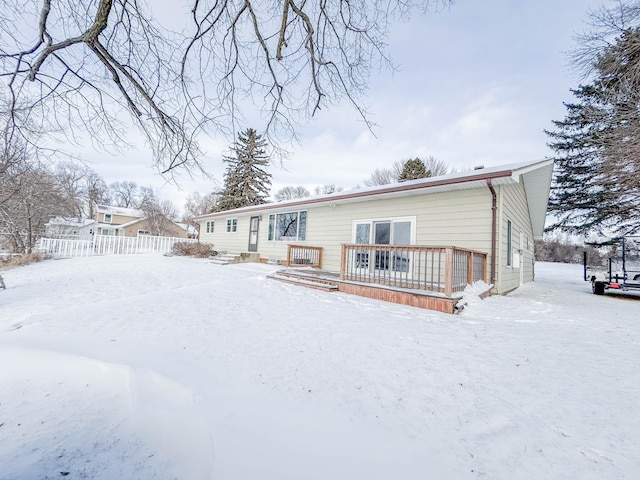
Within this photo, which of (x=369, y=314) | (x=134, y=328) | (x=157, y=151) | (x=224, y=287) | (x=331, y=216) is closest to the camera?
(x=157, y=151)

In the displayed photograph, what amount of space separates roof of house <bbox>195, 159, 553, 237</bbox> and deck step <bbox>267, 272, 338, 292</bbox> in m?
2.94

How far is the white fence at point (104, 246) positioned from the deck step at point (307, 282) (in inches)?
420

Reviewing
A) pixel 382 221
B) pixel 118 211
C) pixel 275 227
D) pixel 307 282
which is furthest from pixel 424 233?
pixel 118 211

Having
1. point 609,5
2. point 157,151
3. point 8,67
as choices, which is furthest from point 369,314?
point 609,5

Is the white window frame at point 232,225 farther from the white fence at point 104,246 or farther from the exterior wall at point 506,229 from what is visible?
the exterior wall at point 506,229

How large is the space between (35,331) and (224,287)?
3.15m

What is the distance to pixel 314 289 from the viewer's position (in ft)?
22.1

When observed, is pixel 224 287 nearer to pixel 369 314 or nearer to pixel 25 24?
pixel 369 314

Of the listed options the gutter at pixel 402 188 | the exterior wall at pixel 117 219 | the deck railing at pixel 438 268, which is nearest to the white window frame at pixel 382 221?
the deck railing at pixel 438 268

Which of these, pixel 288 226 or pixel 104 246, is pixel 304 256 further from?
pixel 104 246

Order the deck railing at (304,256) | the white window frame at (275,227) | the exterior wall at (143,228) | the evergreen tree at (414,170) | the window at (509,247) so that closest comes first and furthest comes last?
the window at (509,247) → the deck railing at (304,256) → the white window frame at (275,227) → the evergreen tree at (414,170) → the exterior wall at (143,228)

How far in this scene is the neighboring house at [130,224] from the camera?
3086 cm

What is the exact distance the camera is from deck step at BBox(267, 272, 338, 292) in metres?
6.59

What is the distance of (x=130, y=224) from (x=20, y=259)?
2255 cm
